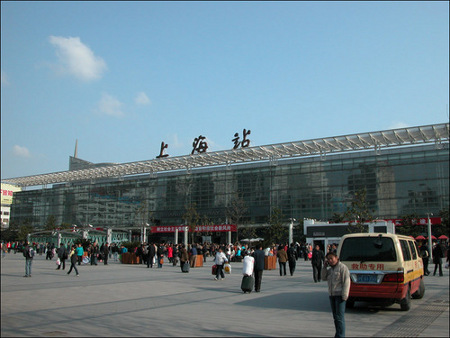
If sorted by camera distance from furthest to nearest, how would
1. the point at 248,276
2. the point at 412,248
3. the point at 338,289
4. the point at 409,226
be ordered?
1. the point at 409,226
2. the point at 248,276
3. the point at 412,248
4. the point at 338,289

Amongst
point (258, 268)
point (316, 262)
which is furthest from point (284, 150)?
point (258, 268)

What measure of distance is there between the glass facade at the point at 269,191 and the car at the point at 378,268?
1826 inches

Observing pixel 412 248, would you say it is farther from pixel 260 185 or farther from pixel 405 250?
pixel 260 185

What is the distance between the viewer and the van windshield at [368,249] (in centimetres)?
1080

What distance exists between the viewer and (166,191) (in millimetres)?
79500

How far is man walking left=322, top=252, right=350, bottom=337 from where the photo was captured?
757 cm

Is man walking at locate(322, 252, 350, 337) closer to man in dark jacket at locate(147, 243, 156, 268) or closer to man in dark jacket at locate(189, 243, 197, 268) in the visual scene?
man in dark jacket at locate(189, 243, 197, 268)

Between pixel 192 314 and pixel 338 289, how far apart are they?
13.0 feet

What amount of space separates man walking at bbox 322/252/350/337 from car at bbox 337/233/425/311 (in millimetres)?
2883

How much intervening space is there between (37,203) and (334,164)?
67.0 metres

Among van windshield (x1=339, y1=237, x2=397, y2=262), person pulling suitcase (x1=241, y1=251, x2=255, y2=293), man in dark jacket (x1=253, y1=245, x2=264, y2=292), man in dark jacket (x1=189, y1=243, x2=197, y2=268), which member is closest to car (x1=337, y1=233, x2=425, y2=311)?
van windshield (x1=339, y1=237, x2=397, y2=262)

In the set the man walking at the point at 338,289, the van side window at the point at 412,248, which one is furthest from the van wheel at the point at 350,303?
the man walking at the point at 338,289

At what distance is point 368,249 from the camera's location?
36.2 feet

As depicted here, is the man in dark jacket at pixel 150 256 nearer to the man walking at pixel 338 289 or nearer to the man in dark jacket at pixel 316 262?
the man in dark jacket at pixel 316 262
